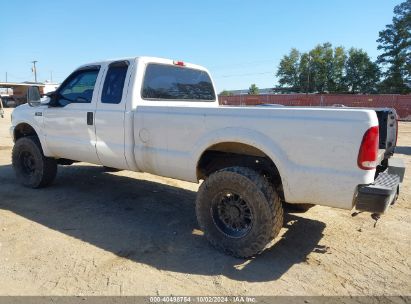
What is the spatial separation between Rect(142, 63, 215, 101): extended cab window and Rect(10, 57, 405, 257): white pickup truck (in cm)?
1

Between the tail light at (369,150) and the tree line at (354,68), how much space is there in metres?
54.5

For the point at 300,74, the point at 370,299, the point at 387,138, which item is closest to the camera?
the point at 370,299

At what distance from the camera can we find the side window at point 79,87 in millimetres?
5051

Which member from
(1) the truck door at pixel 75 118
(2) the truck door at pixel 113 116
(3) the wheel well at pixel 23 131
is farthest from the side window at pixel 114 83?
(3) the wheel well at pixel 23 131

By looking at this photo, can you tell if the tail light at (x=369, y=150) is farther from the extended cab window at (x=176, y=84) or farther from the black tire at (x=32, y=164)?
the black tire at (x=32, y=164)

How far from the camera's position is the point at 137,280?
10.4ft

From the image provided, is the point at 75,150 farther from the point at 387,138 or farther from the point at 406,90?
the point at 406,90

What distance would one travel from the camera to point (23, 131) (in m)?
6.17

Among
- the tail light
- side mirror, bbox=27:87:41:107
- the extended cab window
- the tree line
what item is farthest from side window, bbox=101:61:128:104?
the tree line

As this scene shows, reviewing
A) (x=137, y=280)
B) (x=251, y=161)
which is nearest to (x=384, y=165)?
(x=251, y=161)

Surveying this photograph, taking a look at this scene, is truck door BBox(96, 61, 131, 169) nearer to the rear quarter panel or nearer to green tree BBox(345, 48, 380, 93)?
the rear quarter panel

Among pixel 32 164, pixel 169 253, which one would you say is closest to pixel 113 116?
pixel 169 253

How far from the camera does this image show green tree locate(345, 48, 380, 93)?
58625 millimetres

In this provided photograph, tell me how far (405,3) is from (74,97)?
60294 millimetres
